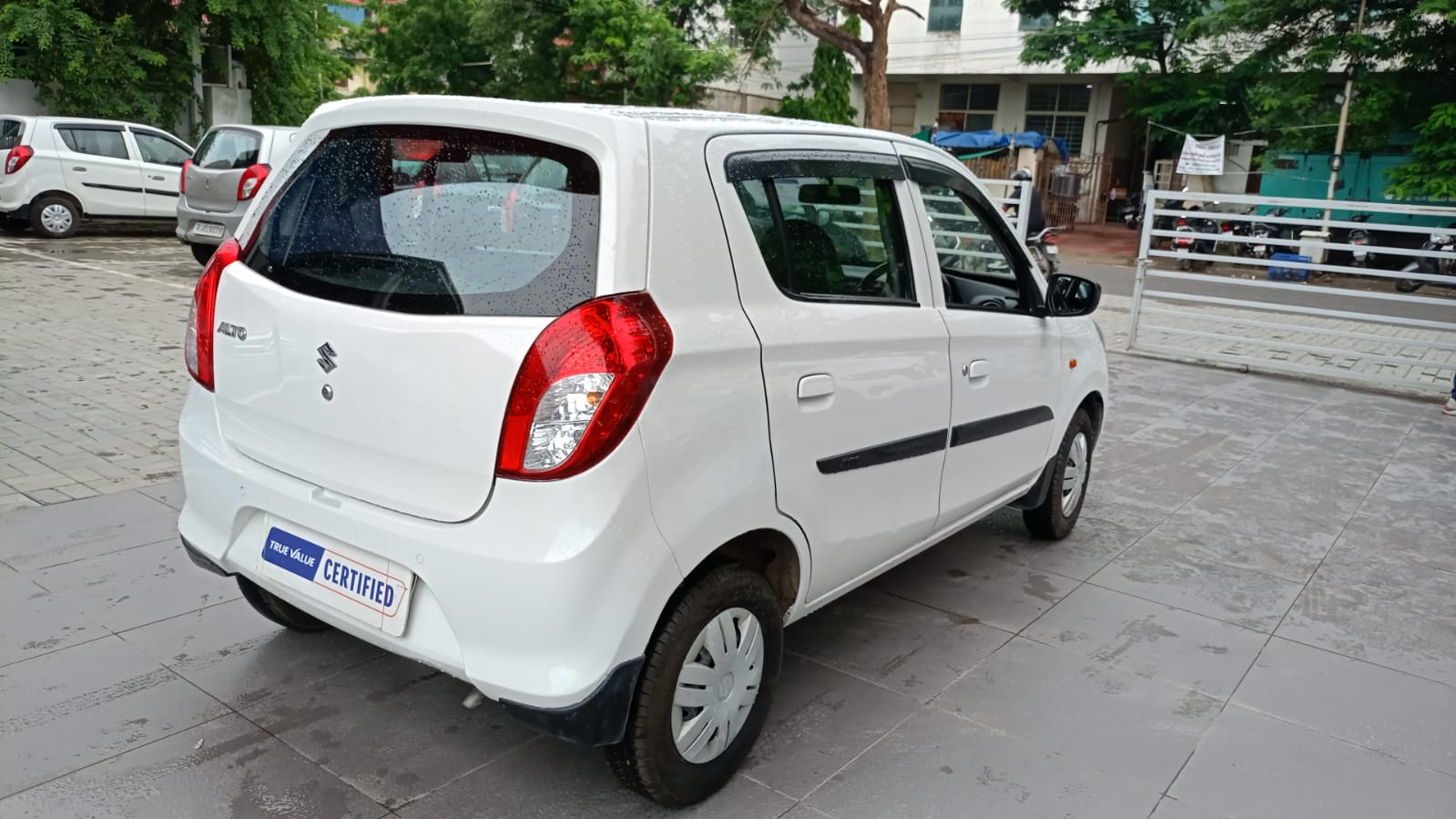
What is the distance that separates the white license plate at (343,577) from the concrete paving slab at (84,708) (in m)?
0.68

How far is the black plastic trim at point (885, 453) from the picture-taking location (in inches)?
121

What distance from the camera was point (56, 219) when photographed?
1462cm

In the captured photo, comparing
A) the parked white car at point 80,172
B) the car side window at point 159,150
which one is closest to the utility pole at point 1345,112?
the car side window at point 159,150

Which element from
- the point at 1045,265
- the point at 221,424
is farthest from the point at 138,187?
the point at 221,424

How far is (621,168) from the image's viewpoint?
2531mm

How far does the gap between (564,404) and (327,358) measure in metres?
0.68

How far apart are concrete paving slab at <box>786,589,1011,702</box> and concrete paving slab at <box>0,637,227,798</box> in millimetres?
1948

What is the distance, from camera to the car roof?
2611mm

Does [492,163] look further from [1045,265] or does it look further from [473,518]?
[1045,265]

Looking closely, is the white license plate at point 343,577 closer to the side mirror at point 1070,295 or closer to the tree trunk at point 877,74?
the side mirror at point 1070,295

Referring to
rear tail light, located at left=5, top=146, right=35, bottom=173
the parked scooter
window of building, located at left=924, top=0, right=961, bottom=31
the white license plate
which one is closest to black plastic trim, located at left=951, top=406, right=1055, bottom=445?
the white license plate

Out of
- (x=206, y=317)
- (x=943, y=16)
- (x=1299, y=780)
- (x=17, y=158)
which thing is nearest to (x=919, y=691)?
(x=1299, y=780)

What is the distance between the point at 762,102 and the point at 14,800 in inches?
1423

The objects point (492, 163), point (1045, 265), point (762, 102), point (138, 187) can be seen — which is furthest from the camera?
point (762, 102)
